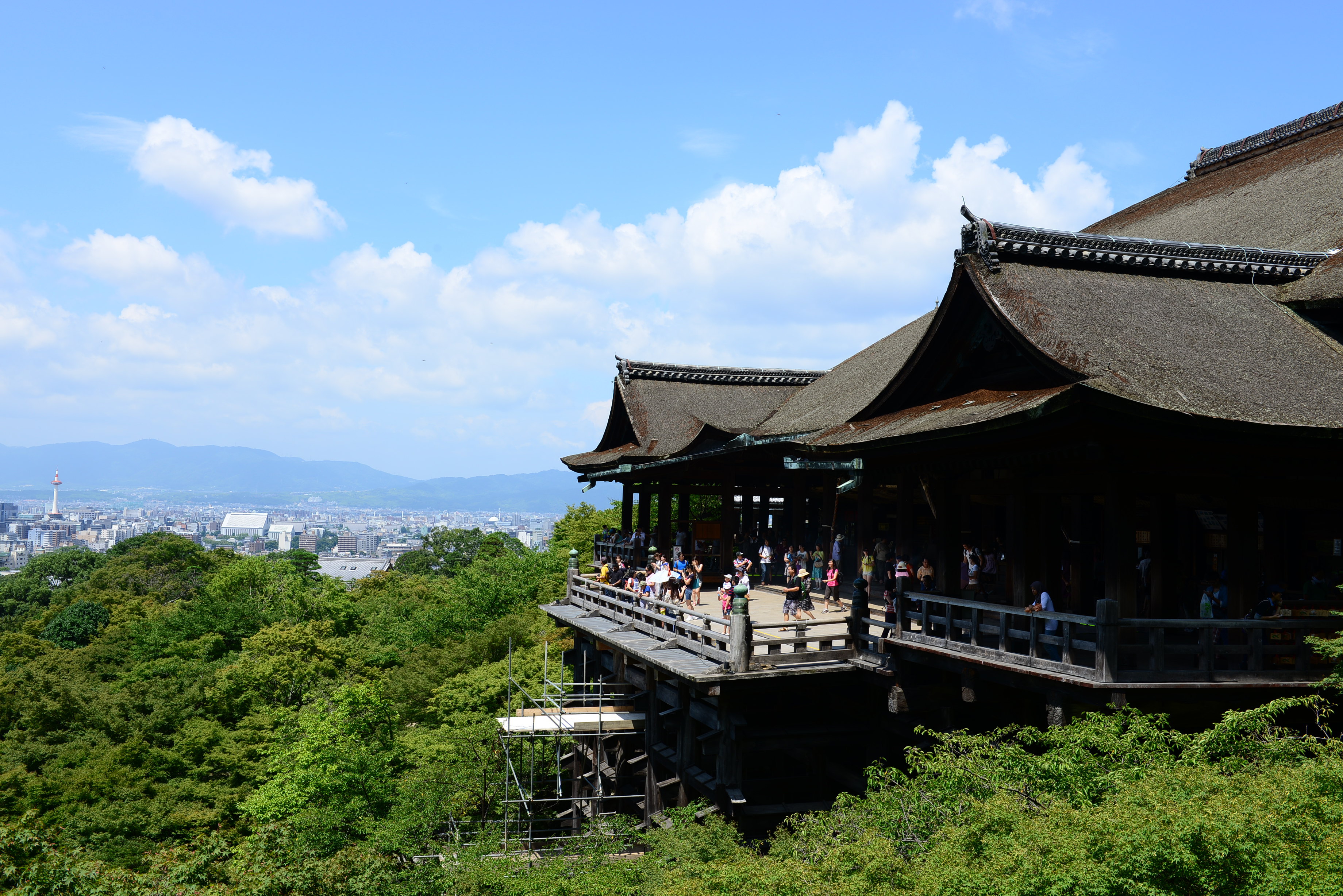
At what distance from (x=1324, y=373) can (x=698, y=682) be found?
9944mm

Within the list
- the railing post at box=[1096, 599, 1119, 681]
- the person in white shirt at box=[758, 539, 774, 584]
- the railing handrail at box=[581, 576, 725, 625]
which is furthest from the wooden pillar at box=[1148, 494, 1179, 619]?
the person in white shirt at box=[758, 539, 774, 584]

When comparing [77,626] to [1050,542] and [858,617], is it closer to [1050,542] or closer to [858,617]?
[858,617]

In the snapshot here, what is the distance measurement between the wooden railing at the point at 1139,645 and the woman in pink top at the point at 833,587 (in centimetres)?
656

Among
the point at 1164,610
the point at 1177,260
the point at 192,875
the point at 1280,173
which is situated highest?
the point at 1280,173

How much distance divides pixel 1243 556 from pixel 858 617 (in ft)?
18.6

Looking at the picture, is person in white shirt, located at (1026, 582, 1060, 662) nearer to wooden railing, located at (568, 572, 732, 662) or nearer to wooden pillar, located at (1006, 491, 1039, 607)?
wooden pillar, located at (1006, 491, 1039, 607)

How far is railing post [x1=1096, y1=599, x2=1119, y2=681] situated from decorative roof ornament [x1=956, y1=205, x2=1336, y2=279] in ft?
19.0

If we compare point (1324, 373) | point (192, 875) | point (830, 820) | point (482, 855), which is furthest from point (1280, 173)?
point (192, 875)

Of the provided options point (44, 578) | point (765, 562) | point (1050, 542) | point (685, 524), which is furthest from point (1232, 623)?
point (44, 578)

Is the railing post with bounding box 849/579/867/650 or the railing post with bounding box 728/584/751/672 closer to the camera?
the railing post with bounding box 728/584/751/672

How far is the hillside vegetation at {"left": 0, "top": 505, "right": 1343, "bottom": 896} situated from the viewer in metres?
7.89

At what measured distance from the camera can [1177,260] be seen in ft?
50.5

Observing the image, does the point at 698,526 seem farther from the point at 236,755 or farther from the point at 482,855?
the point at 236,755

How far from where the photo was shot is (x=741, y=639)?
600 inches
